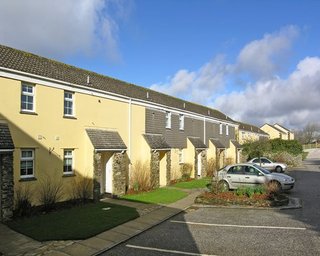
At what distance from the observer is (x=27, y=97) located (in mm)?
14633

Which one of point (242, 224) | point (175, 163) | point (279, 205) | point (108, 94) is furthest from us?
point (175, 163)

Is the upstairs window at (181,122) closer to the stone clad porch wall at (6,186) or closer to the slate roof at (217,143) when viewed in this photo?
the slate roof at (217,143)

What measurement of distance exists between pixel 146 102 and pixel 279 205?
11794mm

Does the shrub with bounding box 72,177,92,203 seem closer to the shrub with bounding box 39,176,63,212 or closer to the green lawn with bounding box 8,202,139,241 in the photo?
the shrub with bounding box 39,176,63,212

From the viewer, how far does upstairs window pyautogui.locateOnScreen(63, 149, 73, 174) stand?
16297mm

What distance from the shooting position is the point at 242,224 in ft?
39.1

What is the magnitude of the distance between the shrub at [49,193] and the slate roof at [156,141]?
8.04 meters

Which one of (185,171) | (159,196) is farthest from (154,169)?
(185,171)

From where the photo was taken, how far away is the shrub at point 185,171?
2738cm

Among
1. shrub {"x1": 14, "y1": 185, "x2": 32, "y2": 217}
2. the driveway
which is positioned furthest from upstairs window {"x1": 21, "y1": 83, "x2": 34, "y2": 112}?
the driveway

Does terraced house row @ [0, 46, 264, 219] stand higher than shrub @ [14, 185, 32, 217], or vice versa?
terraced house row @ [0, 46, 264, 219]

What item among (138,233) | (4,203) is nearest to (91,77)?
(4,203)

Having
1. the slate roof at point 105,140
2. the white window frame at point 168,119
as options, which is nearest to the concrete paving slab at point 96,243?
the slate roof at point 105,140

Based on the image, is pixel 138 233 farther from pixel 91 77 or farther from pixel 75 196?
pixel 91 77
